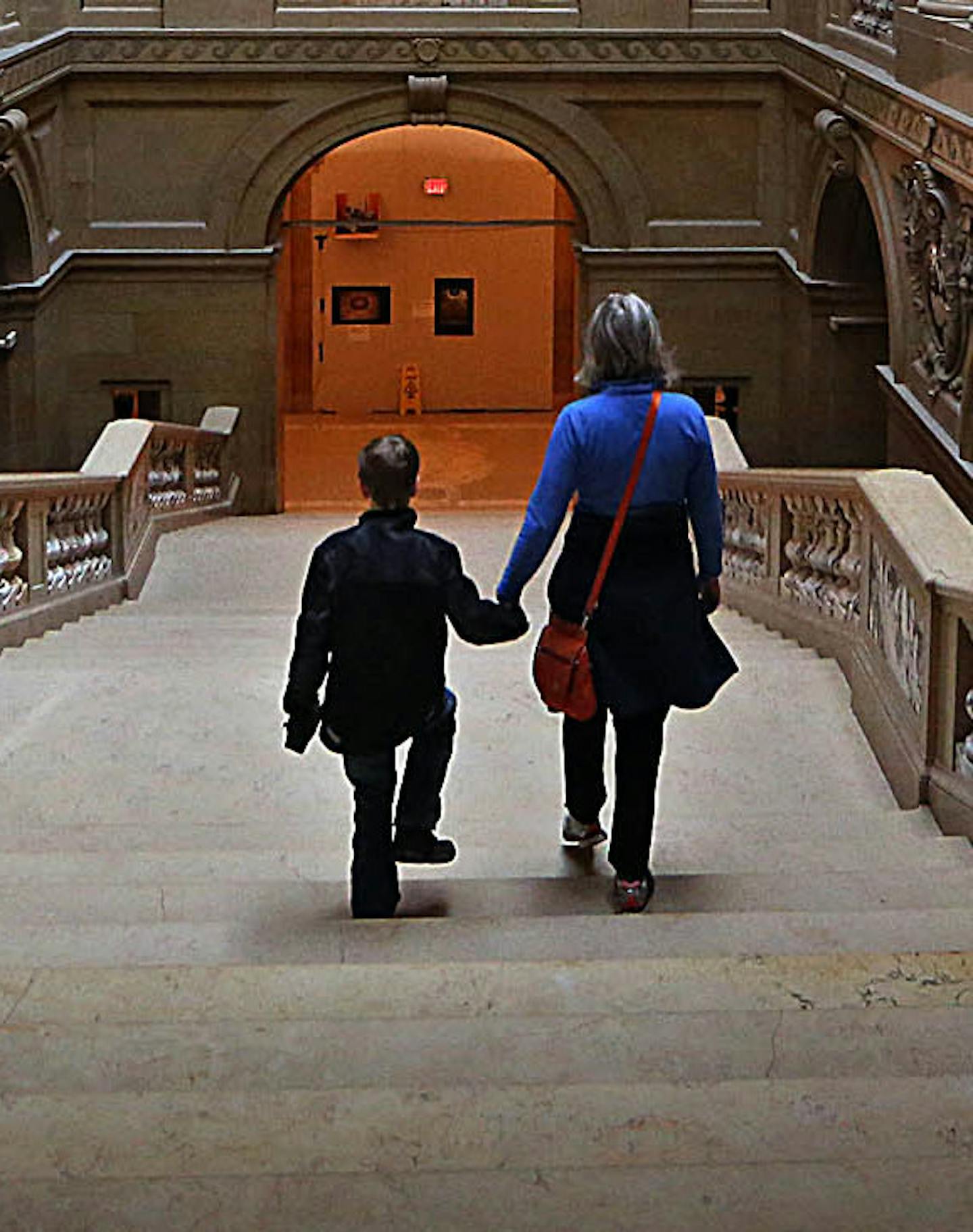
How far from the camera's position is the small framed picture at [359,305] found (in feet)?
84.9

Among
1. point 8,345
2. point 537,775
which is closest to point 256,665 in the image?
point 537,775

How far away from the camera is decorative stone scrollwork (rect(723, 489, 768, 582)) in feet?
34.1

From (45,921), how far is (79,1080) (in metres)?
1.32

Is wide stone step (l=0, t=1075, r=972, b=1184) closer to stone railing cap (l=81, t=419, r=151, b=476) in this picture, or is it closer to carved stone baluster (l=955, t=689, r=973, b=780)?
carved stone baluster (l=955, t=689, r=973, b=780)

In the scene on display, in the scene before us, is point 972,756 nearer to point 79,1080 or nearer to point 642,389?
point 642,389

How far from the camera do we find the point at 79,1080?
11.7 feet

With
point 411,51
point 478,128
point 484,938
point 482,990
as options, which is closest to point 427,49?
point 411,51

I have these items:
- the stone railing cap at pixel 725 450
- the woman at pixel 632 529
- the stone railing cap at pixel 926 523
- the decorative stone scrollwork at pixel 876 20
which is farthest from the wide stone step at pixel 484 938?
the decorative stone scrollwork at pixel 876 20

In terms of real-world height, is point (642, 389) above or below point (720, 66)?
below

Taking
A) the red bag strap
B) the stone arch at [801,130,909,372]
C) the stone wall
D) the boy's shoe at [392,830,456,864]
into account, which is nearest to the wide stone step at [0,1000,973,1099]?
the boy's shoe at [392,830,456,864]

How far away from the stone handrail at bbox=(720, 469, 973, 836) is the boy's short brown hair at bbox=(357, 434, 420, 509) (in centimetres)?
181

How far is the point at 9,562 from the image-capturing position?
9500mm

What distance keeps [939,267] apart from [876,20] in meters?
2.18

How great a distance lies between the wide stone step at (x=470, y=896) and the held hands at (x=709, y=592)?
2.31 feet
